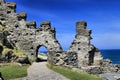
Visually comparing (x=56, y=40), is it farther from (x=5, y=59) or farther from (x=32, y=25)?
(x=5, y=59)

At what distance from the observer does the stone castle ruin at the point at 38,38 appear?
173 ft

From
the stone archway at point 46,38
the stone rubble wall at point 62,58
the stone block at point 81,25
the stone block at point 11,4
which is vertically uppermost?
the stone block at point 11,4

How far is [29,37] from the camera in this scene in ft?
180

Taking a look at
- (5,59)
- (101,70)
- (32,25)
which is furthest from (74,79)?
(32,25)

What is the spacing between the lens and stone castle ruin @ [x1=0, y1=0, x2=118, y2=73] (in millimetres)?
52844

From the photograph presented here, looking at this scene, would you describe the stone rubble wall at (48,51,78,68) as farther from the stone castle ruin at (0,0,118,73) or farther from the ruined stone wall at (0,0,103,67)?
the ruined stone wall at (0,0,103,67)

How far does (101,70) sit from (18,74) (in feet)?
63.1

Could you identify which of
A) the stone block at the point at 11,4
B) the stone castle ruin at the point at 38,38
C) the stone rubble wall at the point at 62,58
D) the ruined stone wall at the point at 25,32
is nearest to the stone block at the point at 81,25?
the stone castle ruin at the point at 38,38

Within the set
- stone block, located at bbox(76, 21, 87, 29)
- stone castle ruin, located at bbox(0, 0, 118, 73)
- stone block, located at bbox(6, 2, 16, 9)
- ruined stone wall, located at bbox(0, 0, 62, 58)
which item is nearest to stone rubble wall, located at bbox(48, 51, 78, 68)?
stone castle ruin, located at bbox(0, 0, 118, 73)

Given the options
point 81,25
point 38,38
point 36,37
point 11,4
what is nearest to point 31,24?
point 36,37

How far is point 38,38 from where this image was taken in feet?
179

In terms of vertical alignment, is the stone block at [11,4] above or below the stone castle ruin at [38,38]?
above

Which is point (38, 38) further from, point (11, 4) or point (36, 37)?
point (11, 4)

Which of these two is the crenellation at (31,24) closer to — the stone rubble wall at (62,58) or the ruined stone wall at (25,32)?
the ruined stone wall at (25,32)
